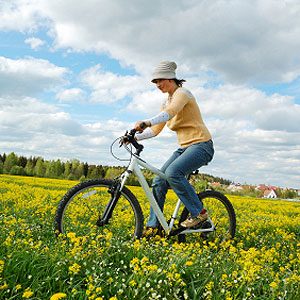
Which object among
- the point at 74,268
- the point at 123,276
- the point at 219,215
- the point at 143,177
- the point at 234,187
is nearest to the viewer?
the point at 74,268

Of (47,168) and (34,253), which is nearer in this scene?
(34,253)

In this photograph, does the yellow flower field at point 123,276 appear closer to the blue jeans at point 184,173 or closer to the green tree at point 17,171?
A: the blue jeans at point 184,173

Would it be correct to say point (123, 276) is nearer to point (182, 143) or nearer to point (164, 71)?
point (182, 143)

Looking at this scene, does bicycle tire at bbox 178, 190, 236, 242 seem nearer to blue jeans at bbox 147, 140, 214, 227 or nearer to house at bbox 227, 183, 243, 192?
blue jeans at bbox 147, 140, 214, 227

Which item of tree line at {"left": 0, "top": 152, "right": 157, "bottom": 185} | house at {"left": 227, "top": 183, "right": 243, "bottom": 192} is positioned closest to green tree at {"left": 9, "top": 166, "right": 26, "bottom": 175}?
tree line at {"left": 0, "top": 152, "right": 157, "bottom": 185}

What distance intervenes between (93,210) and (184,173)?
4.71ft

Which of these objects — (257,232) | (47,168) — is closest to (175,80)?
(257,232)

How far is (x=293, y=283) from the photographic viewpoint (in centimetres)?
451

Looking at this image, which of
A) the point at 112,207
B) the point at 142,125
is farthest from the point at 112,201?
the point at 142,125

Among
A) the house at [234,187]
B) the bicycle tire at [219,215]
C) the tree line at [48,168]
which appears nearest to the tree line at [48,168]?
the tree line at [48,168]

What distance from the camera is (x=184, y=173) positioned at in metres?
6.23

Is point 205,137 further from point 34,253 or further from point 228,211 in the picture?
point 34,253

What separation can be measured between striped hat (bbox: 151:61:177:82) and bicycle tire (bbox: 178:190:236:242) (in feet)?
7.02

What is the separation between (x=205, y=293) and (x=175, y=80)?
341cm
